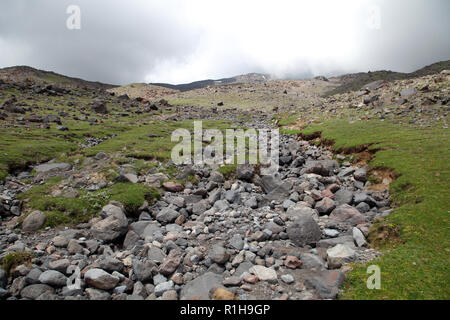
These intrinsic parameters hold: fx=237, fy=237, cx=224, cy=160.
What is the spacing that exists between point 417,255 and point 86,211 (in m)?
Result: 13.8

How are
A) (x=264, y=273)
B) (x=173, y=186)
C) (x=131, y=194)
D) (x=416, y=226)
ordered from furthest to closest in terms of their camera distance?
(x=173, y=186)
(x=131, y=194)
(x=416, y=226)
(x=264, y=273)

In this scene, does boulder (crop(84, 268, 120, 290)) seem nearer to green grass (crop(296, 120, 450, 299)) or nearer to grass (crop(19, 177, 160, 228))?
grass (crop(19, 177, 160, 228))

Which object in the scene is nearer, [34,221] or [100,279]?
[100,279]

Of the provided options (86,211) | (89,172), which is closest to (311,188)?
(86,211)

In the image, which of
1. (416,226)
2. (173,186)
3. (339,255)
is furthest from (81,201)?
(416,226)

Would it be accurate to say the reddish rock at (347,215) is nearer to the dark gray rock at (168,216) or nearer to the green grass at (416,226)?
the green grass at (416,226)

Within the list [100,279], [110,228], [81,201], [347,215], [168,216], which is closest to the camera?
[100,279]

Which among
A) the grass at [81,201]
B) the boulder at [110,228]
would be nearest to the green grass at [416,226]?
the boulder at [110,228]

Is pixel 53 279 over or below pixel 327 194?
below

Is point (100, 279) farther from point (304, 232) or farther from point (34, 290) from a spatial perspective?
point (304, 232)

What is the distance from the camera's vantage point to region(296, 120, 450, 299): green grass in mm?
6188

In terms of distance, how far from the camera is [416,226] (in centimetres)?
851

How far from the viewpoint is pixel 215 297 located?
6430 mm
